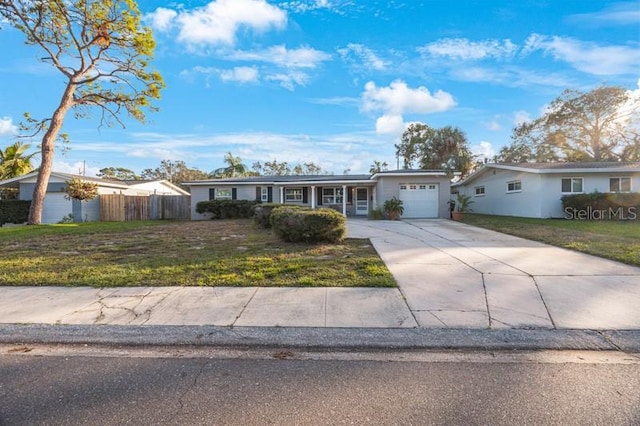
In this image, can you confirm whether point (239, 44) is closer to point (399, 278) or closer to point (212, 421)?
point (399, 278)

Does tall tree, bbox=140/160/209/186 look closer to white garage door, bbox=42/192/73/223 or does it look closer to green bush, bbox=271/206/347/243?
white garage door, bbox=42/192/73/223

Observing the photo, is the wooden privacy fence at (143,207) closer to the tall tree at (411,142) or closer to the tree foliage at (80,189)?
the tree foliage at (80,189)

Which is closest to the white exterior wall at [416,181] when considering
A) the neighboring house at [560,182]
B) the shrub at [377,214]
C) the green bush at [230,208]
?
the shrub at [377,214]

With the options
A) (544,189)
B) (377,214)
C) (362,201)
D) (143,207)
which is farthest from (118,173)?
(544,189)

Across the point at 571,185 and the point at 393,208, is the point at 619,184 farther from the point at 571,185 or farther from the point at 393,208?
the point at 393,208

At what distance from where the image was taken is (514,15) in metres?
10.9

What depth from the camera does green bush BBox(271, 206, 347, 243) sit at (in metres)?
8.43

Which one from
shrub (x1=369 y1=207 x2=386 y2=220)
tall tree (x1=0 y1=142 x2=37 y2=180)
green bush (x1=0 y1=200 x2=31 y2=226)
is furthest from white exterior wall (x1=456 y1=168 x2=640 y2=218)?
tall tree (x1=0 y1=142 x2=37 y2=180)

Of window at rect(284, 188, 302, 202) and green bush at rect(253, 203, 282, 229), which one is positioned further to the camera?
window at rect(284, 188, 302, 202)

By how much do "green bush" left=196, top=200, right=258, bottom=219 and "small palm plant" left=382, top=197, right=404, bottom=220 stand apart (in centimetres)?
862

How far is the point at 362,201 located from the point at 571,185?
1194cm

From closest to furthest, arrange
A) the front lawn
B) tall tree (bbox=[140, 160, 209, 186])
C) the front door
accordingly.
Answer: the front lawn, the front door, tall tree (bbox=[140, 160, 209, 186])
